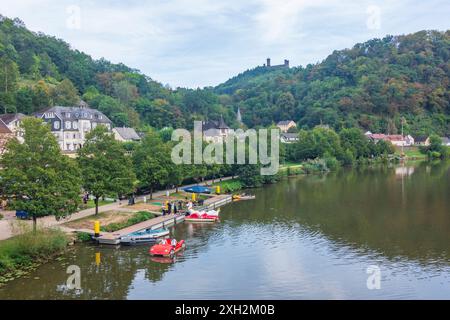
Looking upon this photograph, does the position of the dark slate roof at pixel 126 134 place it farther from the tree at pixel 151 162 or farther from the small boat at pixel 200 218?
the small boat at pixel 200 218

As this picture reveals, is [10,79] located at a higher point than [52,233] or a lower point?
higher

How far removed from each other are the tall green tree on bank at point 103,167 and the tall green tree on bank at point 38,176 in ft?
15.5

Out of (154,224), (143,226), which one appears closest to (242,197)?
(154,224)

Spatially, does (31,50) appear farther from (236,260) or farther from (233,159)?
(236,260)

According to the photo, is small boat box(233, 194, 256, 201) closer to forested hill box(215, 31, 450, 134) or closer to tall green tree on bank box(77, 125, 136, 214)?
tall green tree on bank box(77, 125, 136, 214)

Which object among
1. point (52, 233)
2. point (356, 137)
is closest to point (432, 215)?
point (52, 233)

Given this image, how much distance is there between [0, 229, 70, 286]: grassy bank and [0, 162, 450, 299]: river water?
2.61 feet

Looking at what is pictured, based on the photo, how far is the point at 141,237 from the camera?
3347 centimetres

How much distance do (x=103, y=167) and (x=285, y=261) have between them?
17783 millimetres

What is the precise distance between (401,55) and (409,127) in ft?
135
